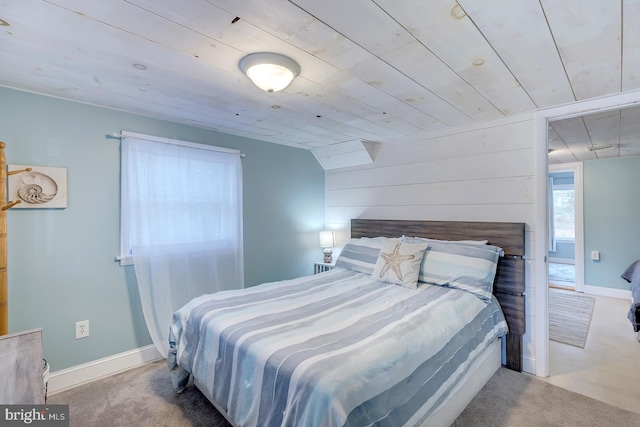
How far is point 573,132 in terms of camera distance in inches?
118

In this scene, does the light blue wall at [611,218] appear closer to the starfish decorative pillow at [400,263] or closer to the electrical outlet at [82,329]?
the starfish decorative pillow at [400,263]

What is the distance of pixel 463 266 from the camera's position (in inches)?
89.6

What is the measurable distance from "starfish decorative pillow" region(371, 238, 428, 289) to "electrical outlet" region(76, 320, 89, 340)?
231cm

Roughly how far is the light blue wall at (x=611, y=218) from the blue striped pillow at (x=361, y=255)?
391cm

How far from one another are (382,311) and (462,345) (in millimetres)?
486

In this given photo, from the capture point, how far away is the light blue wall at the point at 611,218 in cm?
422

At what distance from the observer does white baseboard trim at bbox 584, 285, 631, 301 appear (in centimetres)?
422

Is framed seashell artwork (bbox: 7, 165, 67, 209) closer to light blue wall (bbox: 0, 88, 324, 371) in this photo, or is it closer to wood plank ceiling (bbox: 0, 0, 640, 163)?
light blue wall (bbox: 0, 88, 324, 371)

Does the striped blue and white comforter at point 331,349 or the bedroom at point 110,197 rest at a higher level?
the bedroom at point 110,197

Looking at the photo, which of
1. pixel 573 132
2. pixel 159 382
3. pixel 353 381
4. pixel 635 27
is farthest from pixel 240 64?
pixel 573 132

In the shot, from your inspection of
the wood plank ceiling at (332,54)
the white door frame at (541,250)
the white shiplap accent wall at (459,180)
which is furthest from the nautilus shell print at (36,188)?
the white door frame at (541,250)

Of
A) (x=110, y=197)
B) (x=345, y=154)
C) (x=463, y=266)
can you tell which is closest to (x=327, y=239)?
(x=345, y=154)

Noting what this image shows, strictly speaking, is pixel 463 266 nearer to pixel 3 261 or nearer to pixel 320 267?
pixel 320 267

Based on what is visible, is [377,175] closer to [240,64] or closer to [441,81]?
[441,81]
